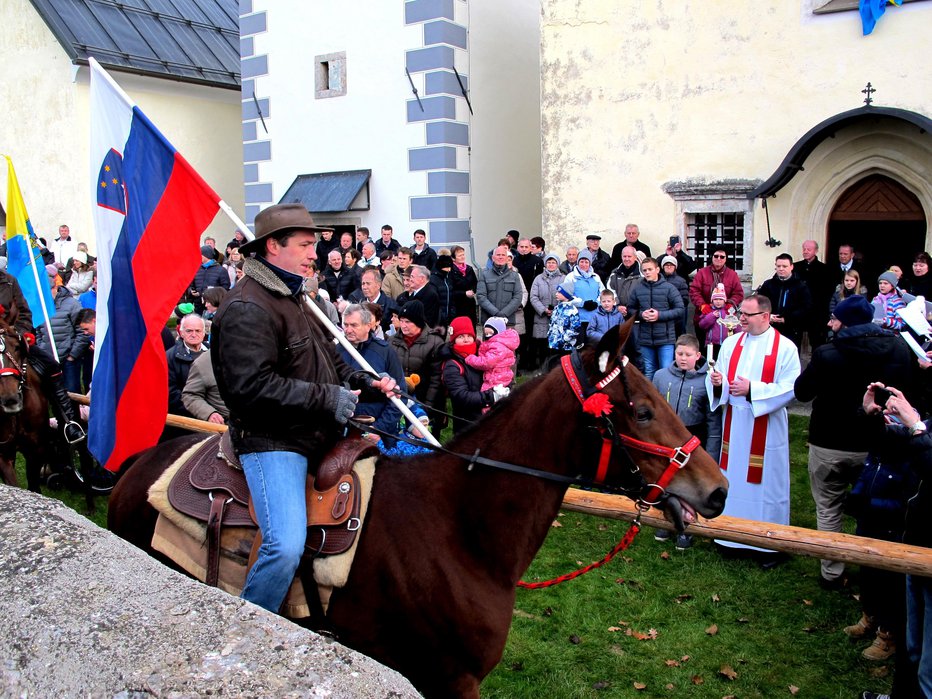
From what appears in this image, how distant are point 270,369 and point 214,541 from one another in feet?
2.90

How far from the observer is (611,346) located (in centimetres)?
366

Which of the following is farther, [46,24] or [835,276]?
[46,24]

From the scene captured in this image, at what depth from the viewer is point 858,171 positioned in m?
12.6

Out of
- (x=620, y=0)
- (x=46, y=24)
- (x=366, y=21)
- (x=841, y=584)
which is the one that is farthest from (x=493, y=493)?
(x=46, y=24)

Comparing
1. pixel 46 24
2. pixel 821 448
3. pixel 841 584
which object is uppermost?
pixel 46 24

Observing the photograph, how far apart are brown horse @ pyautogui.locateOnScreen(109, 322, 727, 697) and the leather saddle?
0.14 metres

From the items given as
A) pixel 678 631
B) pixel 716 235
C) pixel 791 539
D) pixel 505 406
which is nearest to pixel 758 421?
pixel 678 631

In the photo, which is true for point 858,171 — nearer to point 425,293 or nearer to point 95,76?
point 425,293

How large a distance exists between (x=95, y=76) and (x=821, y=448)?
5641mm

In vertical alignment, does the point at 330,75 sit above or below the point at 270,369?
above

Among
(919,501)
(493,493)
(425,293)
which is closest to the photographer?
(493,493)

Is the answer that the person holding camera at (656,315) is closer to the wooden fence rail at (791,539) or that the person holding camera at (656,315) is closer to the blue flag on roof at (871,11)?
the blue flag on roof at (871,11)

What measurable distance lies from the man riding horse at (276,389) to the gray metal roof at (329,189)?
13.6 meters

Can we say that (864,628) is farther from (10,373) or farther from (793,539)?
(10,373)
